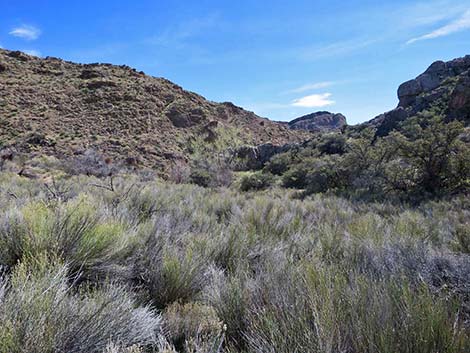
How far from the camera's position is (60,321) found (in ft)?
6.15

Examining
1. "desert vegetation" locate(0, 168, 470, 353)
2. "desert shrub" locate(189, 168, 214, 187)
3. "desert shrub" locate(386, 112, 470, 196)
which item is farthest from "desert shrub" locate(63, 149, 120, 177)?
"desert vegetation" locate(0, 168, 470, 353)

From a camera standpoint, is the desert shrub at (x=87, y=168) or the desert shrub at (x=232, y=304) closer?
the desert shrub at (x=232, y=304)

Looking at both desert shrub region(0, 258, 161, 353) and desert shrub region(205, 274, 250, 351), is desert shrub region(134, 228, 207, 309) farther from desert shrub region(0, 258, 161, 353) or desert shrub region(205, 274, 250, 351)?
desert shrub region(0, 258, 161, 353)

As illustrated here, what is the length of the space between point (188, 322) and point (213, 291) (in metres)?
0.35

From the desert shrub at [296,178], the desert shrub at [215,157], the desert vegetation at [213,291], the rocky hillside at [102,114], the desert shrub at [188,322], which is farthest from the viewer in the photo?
the rocky hillside at [102,114]

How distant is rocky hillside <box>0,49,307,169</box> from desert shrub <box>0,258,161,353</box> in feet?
94.5

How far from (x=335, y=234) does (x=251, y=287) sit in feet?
9.00

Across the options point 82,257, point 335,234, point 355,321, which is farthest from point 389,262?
point 82,257

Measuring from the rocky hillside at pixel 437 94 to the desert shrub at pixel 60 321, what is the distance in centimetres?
2738

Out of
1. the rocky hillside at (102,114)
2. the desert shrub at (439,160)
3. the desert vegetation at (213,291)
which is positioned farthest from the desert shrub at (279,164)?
the desert vegetation at (213,291)

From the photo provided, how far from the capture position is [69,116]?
40125mm

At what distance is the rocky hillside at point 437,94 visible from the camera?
1010 inches

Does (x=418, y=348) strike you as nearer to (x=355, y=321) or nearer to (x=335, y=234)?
(x=355, y=321)

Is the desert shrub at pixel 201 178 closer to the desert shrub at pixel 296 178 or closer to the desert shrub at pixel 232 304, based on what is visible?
the desert shrub at pixel 296 178
